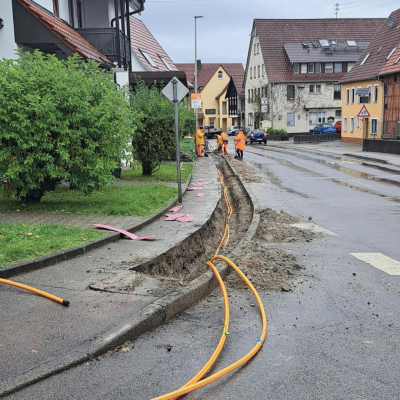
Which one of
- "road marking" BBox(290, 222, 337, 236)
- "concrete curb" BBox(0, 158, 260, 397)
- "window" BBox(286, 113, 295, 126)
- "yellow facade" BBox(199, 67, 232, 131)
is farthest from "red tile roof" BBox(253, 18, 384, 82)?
"concrete curb" BBox(0, 158, 260, 397)

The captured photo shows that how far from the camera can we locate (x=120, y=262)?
7.14 m

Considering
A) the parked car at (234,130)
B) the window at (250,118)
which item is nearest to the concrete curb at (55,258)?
the parked car at (234,130)

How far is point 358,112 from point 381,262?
1662 inches

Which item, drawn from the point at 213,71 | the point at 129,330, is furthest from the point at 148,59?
the point at 213,71

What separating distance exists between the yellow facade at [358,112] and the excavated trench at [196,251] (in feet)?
94.7

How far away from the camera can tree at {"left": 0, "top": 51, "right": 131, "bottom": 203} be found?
9.99 meters

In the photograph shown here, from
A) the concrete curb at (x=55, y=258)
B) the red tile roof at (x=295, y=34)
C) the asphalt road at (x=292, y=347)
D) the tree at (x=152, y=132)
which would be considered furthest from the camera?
the red tile roof at (x=295, y=34)

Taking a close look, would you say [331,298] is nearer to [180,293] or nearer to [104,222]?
[180,293]

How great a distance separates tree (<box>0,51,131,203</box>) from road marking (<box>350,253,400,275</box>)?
533 centimetres

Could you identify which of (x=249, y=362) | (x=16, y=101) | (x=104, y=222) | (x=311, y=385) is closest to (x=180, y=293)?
(x=249, y=362)

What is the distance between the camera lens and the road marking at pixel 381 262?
7.22 m

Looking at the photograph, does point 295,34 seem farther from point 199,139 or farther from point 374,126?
point 199,139

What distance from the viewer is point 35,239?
768 cm

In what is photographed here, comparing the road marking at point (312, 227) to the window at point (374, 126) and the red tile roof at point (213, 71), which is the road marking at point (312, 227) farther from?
the red tile roof at point (213, 71)
